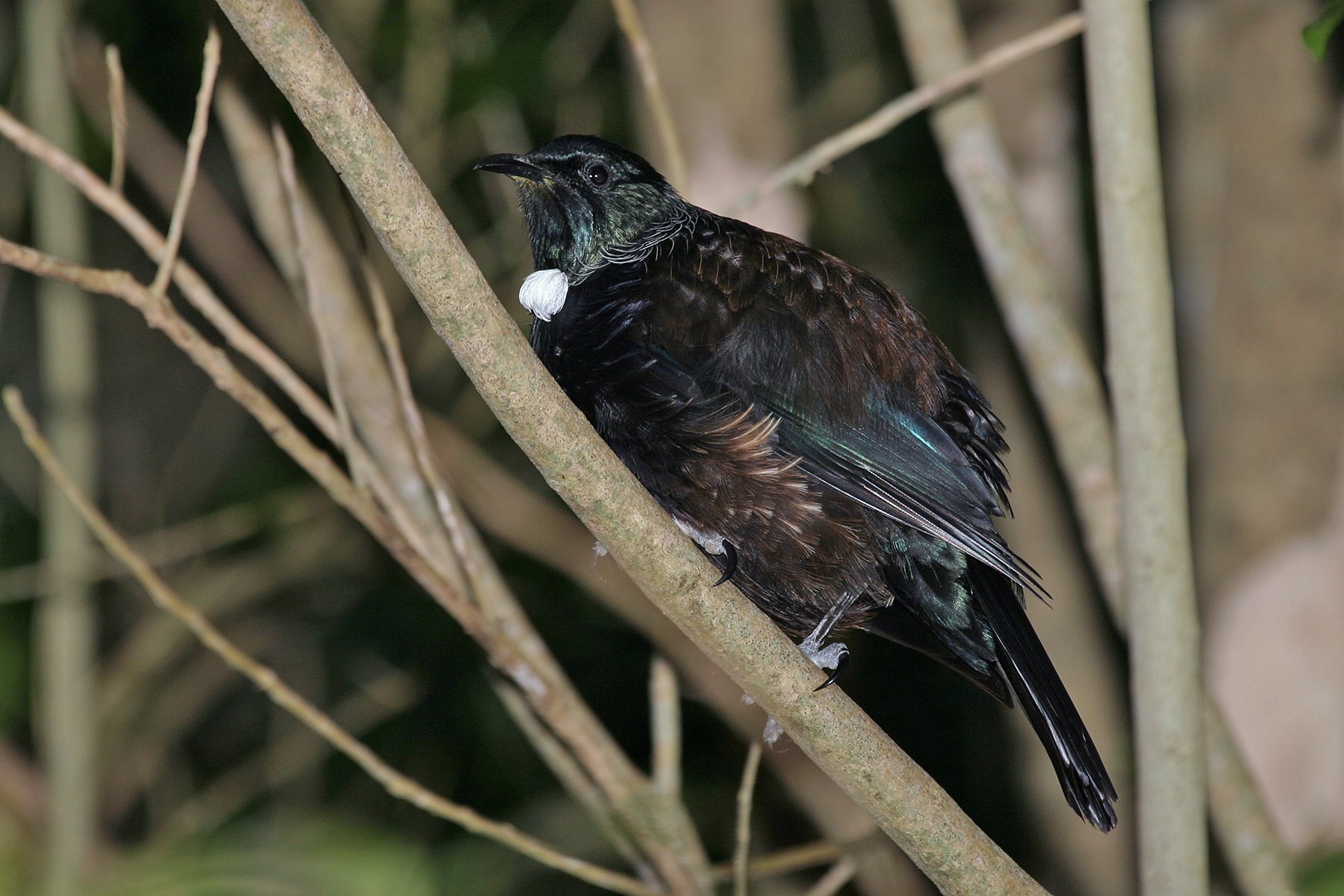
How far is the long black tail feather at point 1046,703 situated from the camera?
2395 millimetres

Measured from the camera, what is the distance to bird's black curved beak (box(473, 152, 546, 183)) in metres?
2.80

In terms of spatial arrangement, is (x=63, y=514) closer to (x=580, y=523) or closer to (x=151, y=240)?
(x=580, y=523)

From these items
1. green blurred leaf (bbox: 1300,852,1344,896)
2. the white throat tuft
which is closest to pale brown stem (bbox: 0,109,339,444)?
the white throat tuft

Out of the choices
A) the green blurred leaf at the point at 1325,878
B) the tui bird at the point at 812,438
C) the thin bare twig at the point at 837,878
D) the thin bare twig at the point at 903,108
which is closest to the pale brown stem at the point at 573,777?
the thin bare twig at the point at 837,878

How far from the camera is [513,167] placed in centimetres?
288

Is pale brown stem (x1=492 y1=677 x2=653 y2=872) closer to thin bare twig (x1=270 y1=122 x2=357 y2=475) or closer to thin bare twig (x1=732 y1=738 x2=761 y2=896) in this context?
thin bare twig (x1=732 y1=738 x2=761 y2=896)

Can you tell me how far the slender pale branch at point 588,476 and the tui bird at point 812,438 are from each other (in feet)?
1.46

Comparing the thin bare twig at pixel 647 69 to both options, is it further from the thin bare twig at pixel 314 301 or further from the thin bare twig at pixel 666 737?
the thin bare twig at pixel 666 737

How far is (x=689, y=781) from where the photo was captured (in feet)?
17.8

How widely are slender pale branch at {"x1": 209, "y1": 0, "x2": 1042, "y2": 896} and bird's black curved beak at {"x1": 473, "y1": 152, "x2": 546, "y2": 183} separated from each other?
3.26ft

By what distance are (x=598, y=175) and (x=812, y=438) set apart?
3.03 feet

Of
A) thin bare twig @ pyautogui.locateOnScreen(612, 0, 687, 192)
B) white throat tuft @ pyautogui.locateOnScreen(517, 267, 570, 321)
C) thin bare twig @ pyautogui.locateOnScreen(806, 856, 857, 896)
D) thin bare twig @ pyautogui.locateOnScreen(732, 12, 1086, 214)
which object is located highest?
thin bare twig @ pyautogui.locateOnScreen(612, 0, 687, 192)

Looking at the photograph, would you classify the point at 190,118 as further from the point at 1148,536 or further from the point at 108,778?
the point at 1148,536

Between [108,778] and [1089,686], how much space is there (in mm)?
3659
